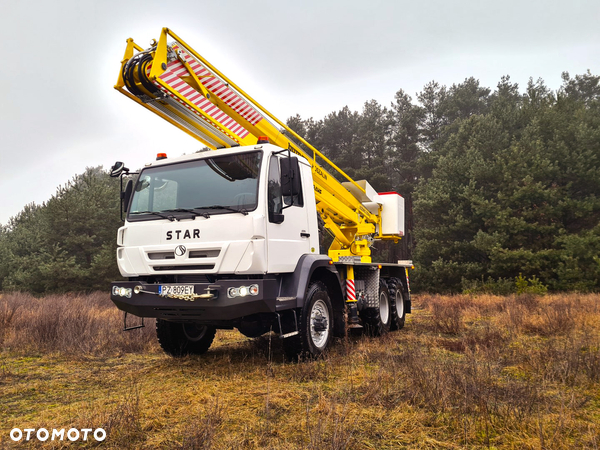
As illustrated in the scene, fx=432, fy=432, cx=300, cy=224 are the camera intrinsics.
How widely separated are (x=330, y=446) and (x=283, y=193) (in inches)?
134

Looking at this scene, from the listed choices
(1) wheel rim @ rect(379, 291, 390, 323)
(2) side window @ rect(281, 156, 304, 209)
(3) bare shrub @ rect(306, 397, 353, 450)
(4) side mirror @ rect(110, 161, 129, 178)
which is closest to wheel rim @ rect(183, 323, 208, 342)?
(4) side mirror @ rect(110, 161, 129, 178)

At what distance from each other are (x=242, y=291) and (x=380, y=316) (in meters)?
4.60

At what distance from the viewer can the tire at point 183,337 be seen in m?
6.77

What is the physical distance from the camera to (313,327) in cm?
616

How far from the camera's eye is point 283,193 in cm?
567

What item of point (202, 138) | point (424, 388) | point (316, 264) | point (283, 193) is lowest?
point (424, 388)

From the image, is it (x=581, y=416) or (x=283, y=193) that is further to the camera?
(x=283, y=193)

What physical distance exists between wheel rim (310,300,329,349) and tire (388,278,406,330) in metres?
3.68

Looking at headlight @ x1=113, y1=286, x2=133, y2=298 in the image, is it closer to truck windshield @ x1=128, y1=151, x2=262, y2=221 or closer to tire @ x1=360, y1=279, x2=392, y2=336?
truck windshield @ x1=128, y1=151, x2=262, y2=221

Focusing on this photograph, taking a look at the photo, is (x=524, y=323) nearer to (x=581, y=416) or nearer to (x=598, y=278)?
(x=581, y=416)

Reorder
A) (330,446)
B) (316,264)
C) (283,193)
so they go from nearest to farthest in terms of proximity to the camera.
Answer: (330,446) < (283,193) < (316,264)

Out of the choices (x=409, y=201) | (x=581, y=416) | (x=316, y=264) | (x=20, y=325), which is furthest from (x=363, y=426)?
(x=409, y=201)

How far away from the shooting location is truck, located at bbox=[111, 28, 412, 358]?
206 inches

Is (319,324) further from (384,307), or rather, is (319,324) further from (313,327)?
(384,307)
